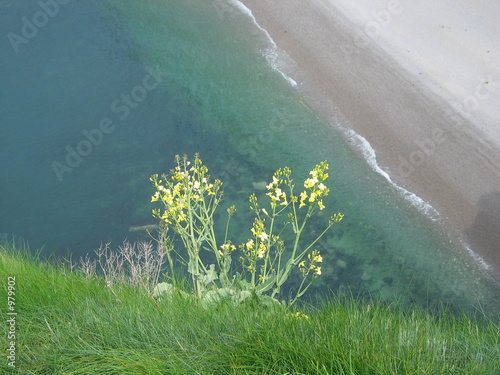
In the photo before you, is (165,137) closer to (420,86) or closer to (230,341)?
(420,86)

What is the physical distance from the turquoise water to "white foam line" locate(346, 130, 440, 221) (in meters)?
0.09

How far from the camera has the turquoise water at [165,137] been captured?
28.1 ft

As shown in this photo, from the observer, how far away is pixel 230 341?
3.66 m

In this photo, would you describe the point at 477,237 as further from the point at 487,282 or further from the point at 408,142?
the point at 408,142

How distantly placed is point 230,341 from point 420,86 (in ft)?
24.6

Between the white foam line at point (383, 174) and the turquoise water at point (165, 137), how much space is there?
0.09m

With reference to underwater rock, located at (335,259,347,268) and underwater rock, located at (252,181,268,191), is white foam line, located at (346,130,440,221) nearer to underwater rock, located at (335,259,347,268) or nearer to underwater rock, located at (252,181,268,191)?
underwater rock, located at (335,259,347,268)

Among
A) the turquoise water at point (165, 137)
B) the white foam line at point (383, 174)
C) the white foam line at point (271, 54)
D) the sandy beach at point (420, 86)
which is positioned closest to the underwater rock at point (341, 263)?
the turquoise water at point (165, 137)

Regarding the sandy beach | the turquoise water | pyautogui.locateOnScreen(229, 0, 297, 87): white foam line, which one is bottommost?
the turquoise water

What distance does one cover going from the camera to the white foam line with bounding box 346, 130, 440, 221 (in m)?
8.94

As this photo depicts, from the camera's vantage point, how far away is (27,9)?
12.8 m

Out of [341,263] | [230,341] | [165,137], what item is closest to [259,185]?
[341,263]

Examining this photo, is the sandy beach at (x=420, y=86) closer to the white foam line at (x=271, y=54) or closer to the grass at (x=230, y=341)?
the white foam line at (x=271, y=54)

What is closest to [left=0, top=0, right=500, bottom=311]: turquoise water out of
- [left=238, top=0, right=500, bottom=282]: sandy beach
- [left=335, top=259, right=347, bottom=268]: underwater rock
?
[left=335, top=259, right=347, bottom=268]: underwater rock
